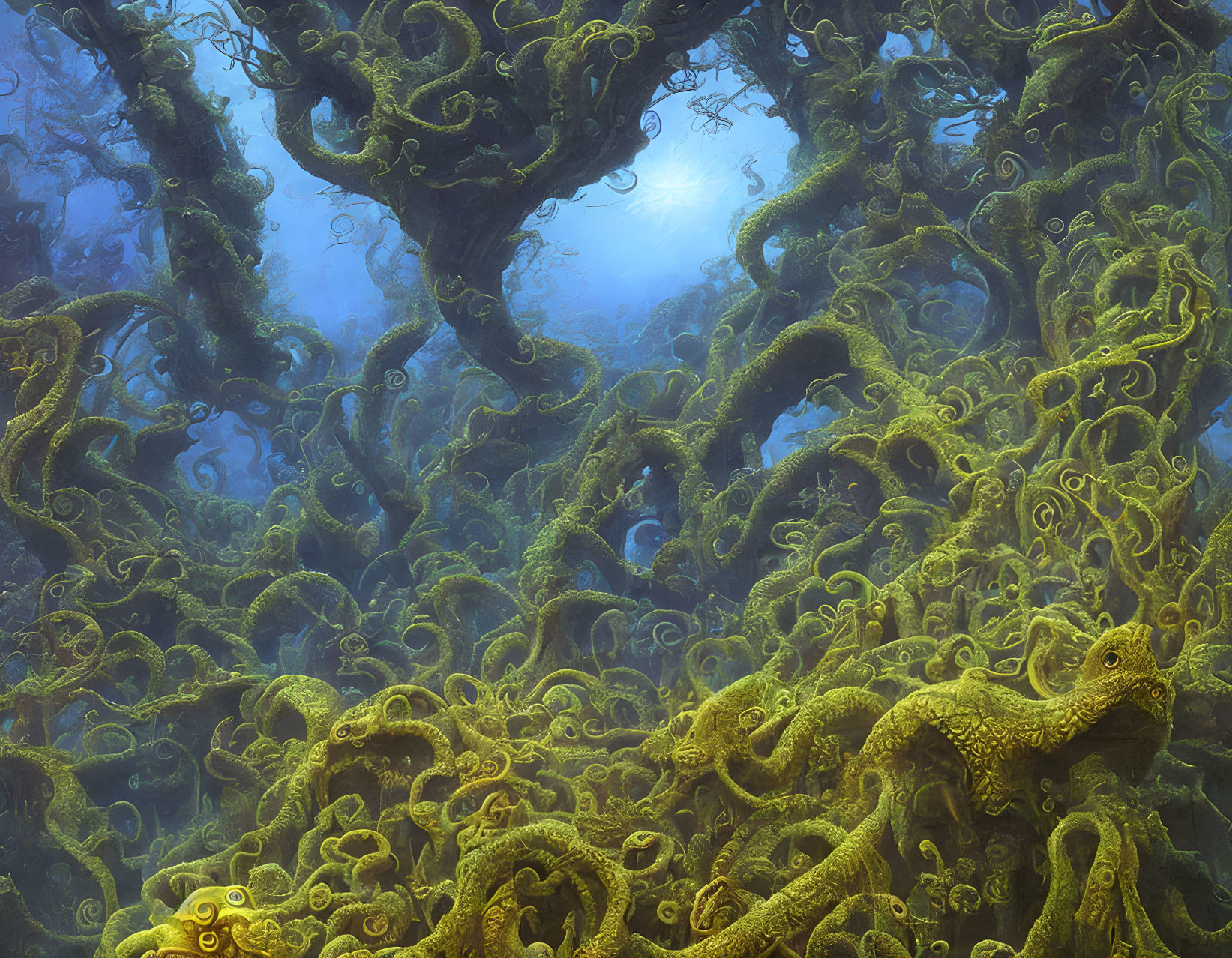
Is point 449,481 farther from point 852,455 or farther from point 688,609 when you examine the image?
point 852,455

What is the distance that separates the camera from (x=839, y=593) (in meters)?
2.65

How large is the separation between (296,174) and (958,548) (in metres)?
3.36

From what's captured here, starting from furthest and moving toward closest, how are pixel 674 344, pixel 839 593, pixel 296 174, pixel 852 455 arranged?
pixel 296 174 < pixel 674 344 < pixel 852 455 < pixel 839 593

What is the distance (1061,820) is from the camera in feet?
6.04

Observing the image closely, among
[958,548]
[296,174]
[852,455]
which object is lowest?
[958,548]

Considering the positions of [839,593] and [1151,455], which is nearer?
[1151,455]

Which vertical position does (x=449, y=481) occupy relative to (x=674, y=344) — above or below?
below

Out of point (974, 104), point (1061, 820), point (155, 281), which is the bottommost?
point (1061, 820)

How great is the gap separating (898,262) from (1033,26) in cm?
90

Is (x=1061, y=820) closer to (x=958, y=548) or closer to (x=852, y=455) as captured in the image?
(x=958, y=548)

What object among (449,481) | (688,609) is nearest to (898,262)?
(688,609)

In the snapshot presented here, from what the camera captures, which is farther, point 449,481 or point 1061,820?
point 449,481

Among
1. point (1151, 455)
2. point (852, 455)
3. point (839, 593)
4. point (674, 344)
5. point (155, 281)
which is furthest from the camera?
point (155, 281)

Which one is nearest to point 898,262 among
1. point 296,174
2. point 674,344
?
point 674,344
